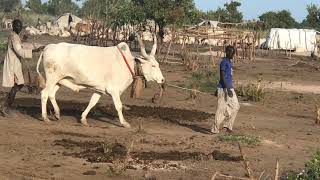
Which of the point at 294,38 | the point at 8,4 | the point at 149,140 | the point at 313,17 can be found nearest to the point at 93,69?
the point at 149,140

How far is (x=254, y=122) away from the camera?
11.2 m

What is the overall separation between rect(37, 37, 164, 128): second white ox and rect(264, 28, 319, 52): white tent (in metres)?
34.0

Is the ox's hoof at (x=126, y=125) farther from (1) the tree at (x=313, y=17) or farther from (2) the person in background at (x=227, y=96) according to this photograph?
(1) the tree at (x=313, y=17)

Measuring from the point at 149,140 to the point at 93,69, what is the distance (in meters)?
1.83

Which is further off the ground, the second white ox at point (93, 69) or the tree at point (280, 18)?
the tree at point (280, 18)

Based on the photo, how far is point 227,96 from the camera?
9594mm

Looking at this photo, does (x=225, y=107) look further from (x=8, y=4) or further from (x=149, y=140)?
(x=8, y=4)

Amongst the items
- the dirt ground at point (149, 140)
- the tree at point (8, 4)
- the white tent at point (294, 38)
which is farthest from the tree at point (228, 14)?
the dirt ground at point (149, 140)

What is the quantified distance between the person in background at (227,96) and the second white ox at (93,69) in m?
1.22

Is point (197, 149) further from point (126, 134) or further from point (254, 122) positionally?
point (254, 122)

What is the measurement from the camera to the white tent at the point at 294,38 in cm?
4275

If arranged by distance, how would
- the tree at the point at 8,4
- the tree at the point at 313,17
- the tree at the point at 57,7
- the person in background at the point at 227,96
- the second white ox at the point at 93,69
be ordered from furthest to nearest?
the tree at the point at 57,7
the tree at the point at 8,4
the tree at the point at 313,17
the second white ox at the point at 93,69
the person in background at the point at 227,96

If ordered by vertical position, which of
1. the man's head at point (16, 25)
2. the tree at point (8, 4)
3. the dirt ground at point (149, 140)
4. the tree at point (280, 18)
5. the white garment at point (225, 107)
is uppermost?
the tree at point (8, 4)

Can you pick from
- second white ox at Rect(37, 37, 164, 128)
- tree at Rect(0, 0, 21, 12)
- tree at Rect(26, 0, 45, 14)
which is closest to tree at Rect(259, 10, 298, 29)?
tree at Rect(0, 0, 21, 12)
